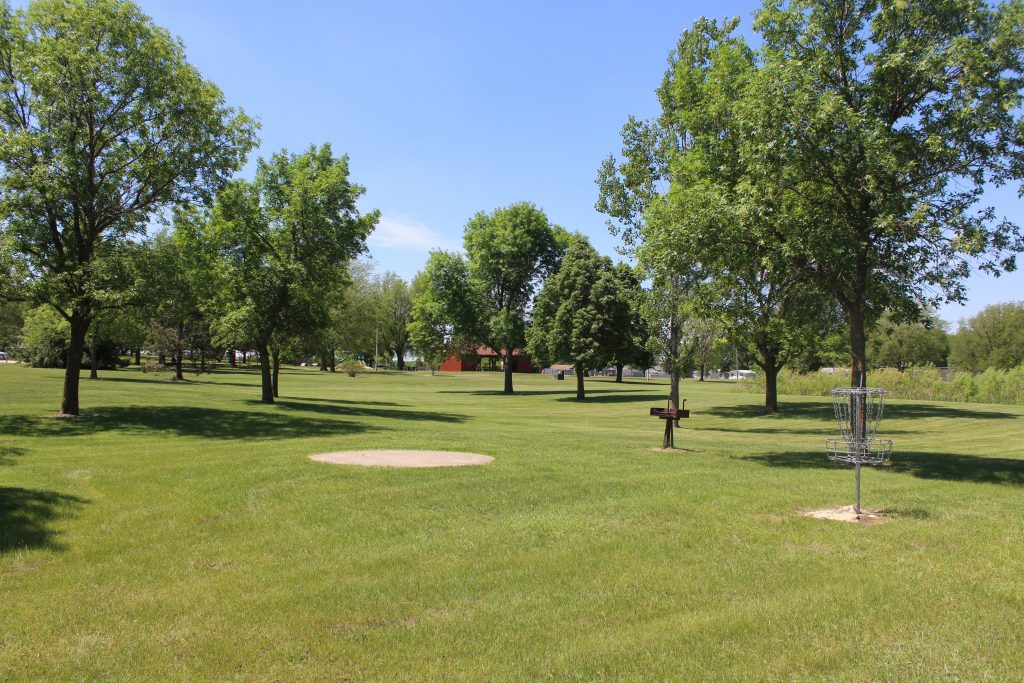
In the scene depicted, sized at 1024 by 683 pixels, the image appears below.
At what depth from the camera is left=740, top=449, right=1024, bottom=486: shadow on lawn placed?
13.0 metres

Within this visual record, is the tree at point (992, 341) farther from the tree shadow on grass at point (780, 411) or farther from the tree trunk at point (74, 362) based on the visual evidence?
the tree trunk at point (74, 362)

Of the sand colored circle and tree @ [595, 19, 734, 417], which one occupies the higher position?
tree @ [595, 19, 734, 417]

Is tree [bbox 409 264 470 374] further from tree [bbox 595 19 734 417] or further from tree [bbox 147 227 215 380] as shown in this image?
tree [bbox 595 19 734 417]

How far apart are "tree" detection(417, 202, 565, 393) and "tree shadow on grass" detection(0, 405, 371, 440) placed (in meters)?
28.5

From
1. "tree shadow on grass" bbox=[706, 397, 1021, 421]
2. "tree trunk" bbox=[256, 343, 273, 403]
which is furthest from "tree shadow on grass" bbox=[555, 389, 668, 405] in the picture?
"tree trunk" bbox=[256, 343, 273, 403]

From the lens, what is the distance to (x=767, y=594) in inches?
237

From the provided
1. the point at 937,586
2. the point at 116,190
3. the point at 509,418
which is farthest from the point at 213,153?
the point at 937,586

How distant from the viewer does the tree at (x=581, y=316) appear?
1827 inches

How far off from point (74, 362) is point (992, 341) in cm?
8112

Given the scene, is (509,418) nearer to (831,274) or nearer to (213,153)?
(213,153)

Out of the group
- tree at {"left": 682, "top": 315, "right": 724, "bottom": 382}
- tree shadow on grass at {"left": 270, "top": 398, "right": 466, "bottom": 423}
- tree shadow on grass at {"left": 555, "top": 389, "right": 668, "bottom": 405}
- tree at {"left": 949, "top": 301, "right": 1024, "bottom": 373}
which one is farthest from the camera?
tree at {"left": 949, "top": 301, "right": 1024, "bottom": 373}

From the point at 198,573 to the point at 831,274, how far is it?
12.4 meters

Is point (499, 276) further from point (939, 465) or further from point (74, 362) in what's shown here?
point (939, 465)

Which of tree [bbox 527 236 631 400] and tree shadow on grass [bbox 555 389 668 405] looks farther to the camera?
tree [bbox 527 236 631 400]
